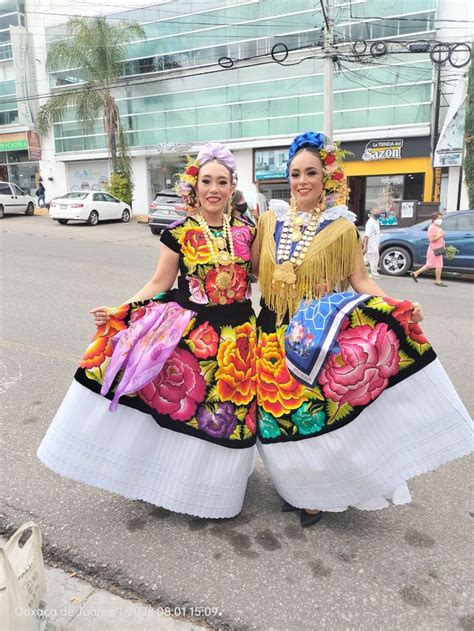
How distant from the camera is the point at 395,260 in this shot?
11.0 metres

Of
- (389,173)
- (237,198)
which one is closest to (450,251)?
(237,198)

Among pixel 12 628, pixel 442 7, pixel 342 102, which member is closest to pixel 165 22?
pixel 342 102

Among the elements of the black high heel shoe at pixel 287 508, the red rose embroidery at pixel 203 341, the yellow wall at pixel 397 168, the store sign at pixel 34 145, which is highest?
the store sign at pixel 34 145

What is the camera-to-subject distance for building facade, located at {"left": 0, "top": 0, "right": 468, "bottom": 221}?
65.7ft

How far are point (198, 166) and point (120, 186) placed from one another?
2195cm

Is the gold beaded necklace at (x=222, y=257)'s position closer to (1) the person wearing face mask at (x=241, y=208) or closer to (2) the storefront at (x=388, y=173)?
(1) the person wearing face mask at (x=241, y=208)

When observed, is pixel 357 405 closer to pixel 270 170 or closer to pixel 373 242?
pixel 373 242

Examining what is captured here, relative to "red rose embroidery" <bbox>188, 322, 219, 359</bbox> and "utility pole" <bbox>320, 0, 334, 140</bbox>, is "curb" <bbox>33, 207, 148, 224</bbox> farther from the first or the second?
"red rose embroidery" <bbox>188, 322, 219, 359</bbox>

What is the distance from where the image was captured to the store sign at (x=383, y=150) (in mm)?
20297

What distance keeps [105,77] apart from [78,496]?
22.9 metres

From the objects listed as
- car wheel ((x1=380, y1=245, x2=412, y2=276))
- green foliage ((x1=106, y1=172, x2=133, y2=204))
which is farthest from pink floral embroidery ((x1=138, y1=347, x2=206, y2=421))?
green foliage ((x1=106, y1=172, x2=133, y2=204))

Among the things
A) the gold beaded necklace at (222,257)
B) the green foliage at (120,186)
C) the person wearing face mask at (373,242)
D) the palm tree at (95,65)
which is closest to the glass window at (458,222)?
the person wearing face mask at (373,242)

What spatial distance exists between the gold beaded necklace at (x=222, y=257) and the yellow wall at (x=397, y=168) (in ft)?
59.6

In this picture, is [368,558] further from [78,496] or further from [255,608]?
[78,496]
